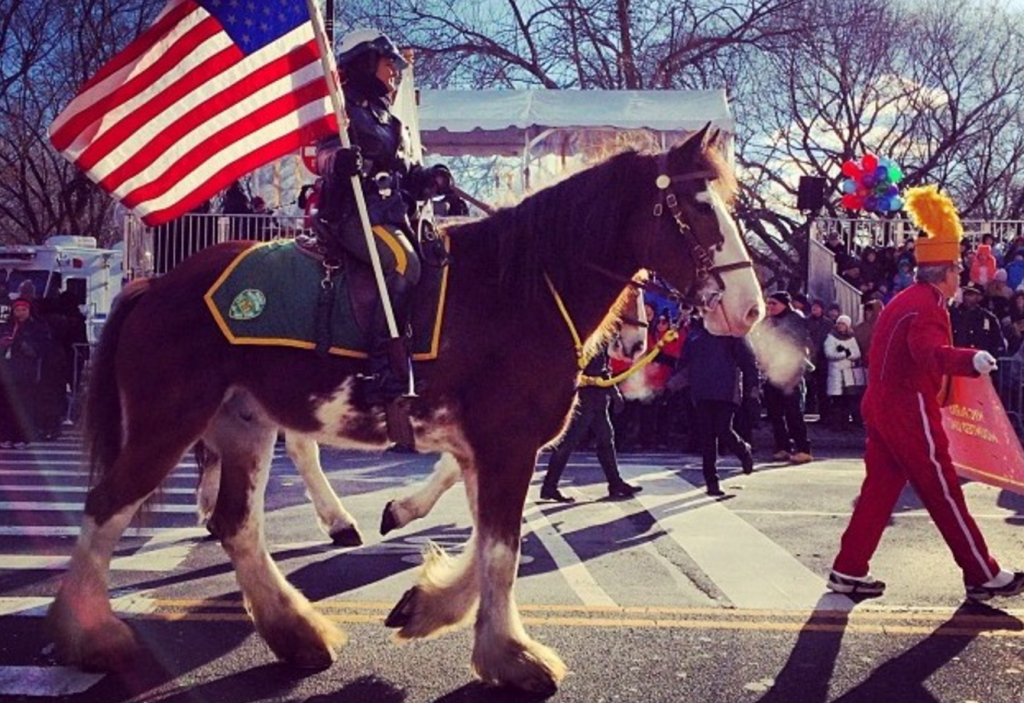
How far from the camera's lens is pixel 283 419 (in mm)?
5547

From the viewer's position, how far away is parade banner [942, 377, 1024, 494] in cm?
706

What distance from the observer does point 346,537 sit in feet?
26.8

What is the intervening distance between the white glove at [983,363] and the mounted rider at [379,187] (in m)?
2.79

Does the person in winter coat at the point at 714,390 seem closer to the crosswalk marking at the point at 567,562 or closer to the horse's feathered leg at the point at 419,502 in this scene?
the crosswalk marking at the point at 567,562

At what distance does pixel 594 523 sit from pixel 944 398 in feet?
10.6

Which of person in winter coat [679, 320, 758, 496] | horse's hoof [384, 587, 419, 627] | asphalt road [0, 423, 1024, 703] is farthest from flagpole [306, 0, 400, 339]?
person in winter coat [679, 320, 758, 496]

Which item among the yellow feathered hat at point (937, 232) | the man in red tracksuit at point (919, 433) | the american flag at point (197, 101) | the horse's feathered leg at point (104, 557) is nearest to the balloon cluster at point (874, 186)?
the yellow feathered hat at point (937, 232)

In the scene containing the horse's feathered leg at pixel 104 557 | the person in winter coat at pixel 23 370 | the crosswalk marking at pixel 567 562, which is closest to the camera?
the horse's feathered leg at pixel 104 557

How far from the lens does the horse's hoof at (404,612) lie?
18.2ft

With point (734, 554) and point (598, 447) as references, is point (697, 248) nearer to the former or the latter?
point (734, 554)

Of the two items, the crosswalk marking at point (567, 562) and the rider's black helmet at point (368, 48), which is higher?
the rider's black helmet at point (368, 48)

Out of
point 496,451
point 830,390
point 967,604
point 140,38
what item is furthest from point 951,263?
point 830,390

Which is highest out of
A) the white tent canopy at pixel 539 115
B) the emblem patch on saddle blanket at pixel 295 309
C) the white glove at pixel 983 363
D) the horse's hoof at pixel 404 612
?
the white tent canopy at pixel 539 115

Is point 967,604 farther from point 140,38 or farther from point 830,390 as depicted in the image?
point 830,390
